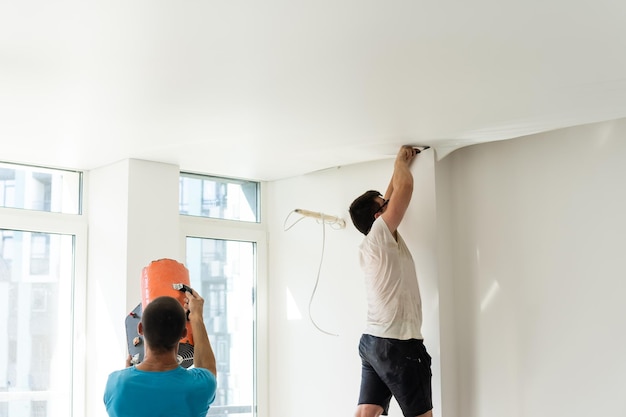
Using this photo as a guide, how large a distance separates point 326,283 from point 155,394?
256 cm

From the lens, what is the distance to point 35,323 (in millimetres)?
4375

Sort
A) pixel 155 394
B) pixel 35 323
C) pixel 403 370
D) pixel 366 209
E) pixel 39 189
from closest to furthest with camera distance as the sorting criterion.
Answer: pixel 155 394, pixel 403 370, pixel 366 209, pixel 35 323, pixel 39 189

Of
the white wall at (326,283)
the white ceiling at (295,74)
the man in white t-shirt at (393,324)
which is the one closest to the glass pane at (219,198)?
the white wall at (326,283)

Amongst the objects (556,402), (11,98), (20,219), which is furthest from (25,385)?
(556,402)

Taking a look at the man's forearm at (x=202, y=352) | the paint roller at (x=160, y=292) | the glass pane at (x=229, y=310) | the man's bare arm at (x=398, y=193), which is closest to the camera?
the man's forearm at (x=202, y=352)

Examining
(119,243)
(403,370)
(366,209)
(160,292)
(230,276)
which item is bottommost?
(403,370)

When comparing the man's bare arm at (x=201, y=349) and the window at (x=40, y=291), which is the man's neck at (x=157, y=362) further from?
the window at (x=40, y=291)

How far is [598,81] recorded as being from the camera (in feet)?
→ 10.2

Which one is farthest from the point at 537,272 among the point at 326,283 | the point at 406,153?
the point at 326,283

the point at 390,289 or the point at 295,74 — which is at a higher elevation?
the point at 295,74

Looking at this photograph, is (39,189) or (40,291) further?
(39,189)

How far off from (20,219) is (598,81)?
304 cm

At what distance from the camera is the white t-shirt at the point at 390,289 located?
3908 millimetres

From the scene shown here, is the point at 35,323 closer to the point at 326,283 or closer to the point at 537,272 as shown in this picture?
the point at 326,283
